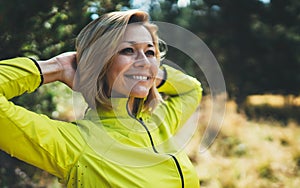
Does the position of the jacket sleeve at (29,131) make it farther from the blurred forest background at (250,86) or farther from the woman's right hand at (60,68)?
the blurred forest background at (250,86)

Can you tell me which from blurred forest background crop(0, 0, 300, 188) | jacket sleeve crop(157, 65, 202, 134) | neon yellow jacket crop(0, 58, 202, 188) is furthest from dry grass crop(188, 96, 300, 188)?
neon yellow jacket crop(0, 58, 202, 188)

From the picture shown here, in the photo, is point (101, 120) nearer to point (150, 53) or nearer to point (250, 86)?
point (150, 53)

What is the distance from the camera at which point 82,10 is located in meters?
2.15

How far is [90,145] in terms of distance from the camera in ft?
3.62

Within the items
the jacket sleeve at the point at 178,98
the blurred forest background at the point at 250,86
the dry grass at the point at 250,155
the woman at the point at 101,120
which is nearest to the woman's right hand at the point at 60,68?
the woman at the point at 101,120

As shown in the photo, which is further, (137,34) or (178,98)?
(178,98)

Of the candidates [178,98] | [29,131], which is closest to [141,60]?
[29,131]

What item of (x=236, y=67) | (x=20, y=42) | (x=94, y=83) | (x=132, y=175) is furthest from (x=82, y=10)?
(x=236, y=67)

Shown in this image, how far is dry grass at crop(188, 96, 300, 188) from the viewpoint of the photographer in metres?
3.92

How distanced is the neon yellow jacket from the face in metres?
0.04

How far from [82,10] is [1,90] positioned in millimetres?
1169

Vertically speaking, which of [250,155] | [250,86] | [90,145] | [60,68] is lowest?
[250,155]

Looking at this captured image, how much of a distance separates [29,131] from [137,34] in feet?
1.11

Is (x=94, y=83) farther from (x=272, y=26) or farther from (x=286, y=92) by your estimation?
(x=286, y=92)
